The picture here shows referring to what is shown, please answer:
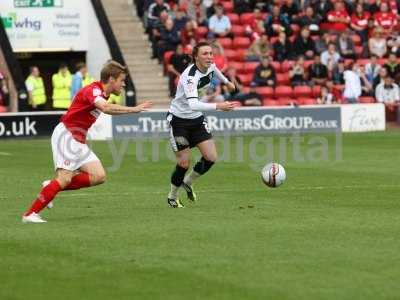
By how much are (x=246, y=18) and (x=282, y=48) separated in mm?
1760

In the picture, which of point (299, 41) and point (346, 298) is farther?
point (299, 41)

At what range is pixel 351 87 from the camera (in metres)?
33.6

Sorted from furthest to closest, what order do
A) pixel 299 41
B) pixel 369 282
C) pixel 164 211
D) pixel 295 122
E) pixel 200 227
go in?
1. pixel 299 41
2. pixel 295 122
3. pixel 164 211
4. pixel 200 227
5. pixel 369 282

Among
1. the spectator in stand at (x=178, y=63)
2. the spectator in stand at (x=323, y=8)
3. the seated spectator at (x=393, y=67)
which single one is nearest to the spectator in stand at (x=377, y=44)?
the seated spectator at (x=393, y=67)

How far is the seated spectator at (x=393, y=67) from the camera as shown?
113ft

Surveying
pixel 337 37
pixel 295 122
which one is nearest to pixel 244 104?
pixel 295 122

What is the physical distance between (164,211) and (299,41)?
70.4 feet

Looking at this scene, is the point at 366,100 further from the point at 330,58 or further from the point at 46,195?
the point at 46,195

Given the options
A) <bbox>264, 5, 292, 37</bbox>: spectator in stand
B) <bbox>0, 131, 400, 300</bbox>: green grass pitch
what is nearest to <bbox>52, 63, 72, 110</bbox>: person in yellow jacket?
<bbox>264, 5, 292, 37</bbox>: spectator in stand

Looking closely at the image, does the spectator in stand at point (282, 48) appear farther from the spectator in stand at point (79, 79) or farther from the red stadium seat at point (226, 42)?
the spectator in stand at point (79, 79)

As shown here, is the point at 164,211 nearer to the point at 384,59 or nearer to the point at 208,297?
the point at 208,297

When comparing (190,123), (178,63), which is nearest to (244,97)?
(178,63)

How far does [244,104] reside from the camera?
3238 centimetres

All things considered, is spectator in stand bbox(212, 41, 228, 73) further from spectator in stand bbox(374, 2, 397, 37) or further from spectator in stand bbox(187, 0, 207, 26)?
spectator in stand bbox(374, 2, 397, 37)
